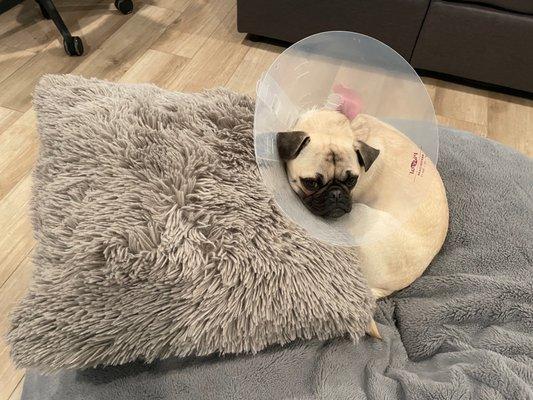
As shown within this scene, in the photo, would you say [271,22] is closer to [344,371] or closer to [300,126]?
[300,126]

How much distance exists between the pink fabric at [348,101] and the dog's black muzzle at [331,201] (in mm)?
237

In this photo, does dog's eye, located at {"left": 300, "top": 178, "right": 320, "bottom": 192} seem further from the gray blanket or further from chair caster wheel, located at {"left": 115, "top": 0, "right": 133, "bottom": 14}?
chair caster wheel, located at {"left": 115, "top": 0, "right": 133, "bottom": 14}

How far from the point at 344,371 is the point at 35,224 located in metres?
0.80

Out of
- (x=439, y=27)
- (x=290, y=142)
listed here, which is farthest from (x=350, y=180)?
(x=439, y=27)

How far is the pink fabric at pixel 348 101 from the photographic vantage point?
1.23m

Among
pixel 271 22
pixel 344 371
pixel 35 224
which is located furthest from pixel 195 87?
pixel 344 371

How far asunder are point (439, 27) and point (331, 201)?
1.37m

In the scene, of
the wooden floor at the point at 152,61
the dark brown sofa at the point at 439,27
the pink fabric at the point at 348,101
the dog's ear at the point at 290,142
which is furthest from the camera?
the dark brown sofa at the point at 439,27

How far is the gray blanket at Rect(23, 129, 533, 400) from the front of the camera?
91 centimetres

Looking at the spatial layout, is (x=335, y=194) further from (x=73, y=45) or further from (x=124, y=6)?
(x=124, y=6)

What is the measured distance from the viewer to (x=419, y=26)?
204 centimetres

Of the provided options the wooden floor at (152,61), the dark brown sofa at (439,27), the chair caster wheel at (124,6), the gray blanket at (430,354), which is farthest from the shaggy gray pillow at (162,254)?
the chair caster wheel at (124,6)

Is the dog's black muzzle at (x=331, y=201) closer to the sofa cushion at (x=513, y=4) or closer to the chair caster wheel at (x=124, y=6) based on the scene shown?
the sofa cushion at (x=513, y=4)

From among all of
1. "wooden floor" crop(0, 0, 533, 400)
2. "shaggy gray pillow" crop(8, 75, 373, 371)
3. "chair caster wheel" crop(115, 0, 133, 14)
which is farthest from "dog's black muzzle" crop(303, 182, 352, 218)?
"chair caster wheel" crop(115, 0, 133, 14)
